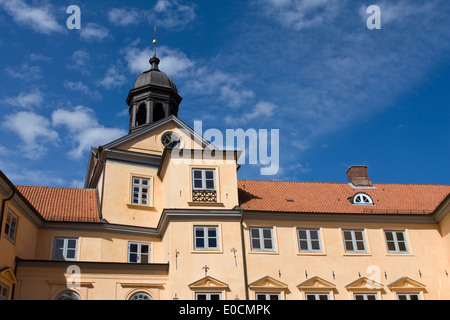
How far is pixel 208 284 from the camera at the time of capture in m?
25.4

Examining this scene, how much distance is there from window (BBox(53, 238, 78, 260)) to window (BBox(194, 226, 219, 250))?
675cm

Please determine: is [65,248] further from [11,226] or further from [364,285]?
[364,285]

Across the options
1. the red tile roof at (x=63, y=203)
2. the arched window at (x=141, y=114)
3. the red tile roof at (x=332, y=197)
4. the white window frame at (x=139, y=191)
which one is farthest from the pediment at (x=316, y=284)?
the arched window at (x=141, y=114)

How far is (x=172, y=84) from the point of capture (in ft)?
122

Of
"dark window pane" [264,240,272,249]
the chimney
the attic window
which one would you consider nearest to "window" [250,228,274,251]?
"dark window pane" [264,240,272,249]

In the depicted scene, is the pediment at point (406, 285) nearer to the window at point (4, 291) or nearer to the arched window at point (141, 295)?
the arched window at point (141, 295)

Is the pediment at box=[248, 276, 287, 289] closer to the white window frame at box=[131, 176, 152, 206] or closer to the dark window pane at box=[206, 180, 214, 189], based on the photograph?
the dark window pane at box=[206, 180, 214, 189]

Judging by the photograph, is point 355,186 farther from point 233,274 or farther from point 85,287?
point 85,287

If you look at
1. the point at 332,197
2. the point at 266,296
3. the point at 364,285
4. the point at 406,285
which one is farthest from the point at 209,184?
the point at 406,285

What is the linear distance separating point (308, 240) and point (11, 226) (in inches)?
613

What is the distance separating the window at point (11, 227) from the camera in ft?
76.4
